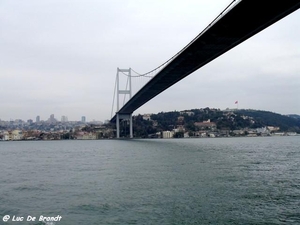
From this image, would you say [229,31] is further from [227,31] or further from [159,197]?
[159,197]

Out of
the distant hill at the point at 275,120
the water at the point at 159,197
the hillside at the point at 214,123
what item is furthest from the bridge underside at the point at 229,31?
the distant hill at the point at 275,120

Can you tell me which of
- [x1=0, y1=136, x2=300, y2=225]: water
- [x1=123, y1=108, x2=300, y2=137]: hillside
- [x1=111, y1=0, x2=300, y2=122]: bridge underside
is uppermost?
[x1=111, y1=0, x2=300, y2=122]: bridge underside

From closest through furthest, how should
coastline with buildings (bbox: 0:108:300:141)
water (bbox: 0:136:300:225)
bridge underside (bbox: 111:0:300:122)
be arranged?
1. water (bbox: 0:136:300:225)
2. bridge underside (bbox: 111:0:300:122)
3. coastline with buildings (bbox: 0:108:300:141)

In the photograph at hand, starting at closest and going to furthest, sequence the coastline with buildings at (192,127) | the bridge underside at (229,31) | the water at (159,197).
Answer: the water at (159,197)
the bridge underside at (229,31)
the coastline with buildings at (192,127)

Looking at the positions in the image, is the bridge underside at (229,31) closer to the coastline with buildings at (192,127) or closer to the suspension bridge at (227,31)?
the suspension bridge at (227,31)

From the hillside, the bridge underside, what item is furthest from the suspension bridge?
the hillside

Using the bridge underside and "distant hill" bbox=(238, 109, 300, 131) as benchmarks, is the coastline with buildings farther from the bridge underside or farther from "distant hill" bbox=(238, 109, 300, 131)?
the bridge underside

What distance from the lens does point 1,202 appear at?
8.77 m

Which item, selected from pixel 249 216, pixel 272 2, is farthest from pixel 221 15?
pixel 249 216

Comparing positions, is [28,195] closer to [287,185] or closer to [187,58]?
[287,185]

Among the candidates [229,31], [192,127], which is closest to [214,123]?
[192,127]

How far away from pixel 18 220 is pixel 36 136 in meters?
95.4

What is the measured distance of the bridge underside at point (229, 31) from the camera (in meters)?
15.0

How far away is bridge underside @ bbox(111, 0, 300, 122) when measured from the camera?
49.1ft
